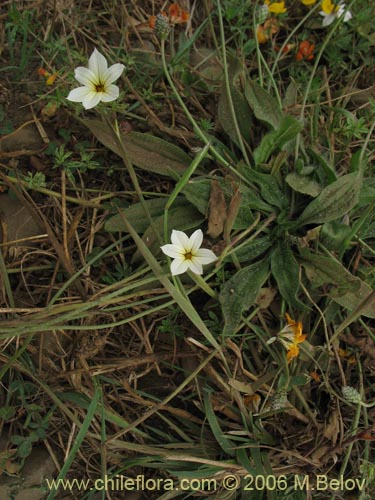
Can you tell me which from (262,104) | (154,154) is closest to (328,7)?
(262,104)

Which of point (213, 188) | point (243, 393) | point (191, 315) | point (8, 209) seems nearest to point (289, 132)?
point (213, 188)

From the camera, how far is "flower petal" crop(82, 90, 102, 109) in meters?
1.47

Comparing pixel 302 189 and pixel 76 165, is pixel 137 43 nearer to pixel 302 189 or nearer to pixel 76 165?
pixel 76 165

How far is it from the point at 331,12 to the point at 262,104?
0.54 m

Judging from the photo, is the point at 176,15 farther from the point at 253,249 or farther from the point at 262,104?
the point at 253,249

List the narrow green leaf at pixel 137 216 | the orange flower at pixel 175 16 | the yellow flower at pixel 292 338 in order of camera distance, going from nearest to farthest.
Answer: the yellow flower at pixel 292 338
the narrow green leaf at pixel 137 216
the orange flower at pixel 175 16

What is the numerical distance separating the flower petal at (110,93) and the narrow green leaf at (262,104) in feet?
1.69

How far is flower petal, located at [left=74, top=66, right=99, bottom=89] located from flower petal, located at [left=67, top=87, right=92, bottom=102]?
0.02 meters

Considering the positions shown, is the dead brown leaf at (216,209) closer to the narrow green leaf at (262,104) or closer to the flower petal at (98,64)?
the narrow green leaf at (262,104)

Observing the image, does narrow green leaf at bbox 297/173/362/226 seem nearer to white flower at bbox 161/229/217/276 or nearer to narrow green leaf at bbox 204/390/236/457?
white flower at bbox 161/229/217/276

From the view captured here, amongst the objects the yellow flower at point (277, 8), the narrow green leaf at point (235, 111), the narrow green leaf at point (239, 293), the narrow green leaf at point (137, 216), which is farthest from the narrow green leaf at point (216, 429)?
the yellow flower at point (277, 8)

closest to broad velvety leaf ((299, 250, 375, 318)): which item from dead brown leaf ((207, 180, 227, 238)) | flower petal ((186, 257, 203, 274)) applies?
dead brown leaf ((207, 180, 227, 238))

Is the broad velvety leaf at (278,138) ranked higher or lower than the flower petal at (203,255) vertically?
higher

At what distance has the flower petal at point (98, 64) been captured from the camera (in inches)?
59.4
